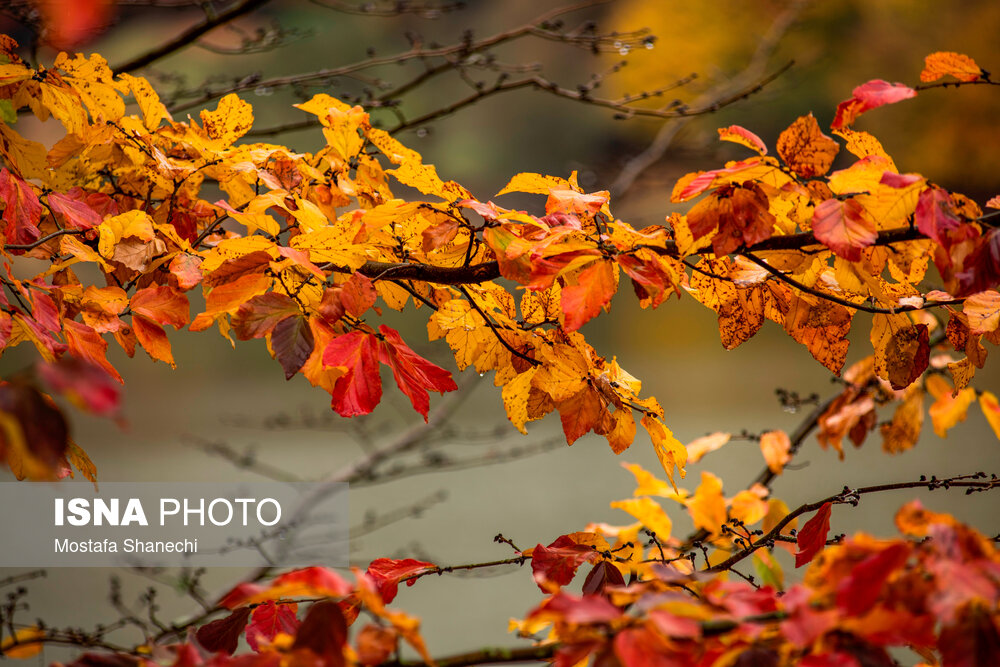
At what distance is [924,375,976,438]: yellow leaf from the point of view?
75 centimetres

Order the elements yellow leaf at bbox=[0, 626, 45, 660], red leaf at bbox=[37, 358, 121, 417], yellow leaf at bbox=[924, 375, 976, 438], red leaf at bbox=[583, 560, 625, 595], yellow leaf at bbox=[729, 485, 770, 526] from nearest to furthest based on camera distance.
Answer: red leaf at bbox=[37, 358, 121, 417] < yellow leaf at bbox=[0, 626, 45, 660] < red leaf at bbox=[583, 560, 625, 595] < yellow leaf at bbox=[729, 485, 770, 526] < yellow leaf at bbox=[924, 375, 976, 438]

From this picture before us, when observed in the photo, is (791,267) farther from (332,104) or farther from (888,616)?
(332,104)

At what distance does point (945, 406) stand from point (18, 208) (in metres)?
0.84

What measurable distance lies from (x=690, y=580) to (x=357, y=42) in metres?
1.54

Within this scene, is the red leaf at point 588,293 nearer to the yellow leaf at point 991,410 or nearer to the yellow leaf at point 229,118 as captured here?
the yellow leaf at point 229,118

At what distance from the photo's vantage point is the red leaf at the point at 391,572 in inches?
16.2

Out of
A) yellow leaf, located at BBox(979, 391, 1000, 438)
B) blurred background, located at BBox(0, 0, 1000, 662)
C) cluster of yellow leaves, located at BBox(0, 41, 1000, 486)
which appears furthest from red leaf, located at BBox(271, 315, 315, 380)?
blurred background, located at BBox(0, 0, 1000, 662)

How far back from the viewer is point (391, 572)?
0.42 meters

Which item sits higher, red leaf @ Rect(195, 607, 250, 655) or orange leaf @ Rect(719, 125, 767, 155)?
orange leaf @ Rect(719, 125, 767, 155)

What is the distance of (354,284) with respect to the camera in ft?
1.16

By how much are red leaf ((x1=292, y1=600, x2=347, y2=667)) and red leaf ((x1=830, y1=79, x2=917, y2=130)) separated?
0.31 meters

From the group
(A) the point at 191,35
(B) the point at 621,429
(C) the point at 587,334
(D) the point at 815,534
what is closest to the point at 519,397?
(B) the point at 621,429

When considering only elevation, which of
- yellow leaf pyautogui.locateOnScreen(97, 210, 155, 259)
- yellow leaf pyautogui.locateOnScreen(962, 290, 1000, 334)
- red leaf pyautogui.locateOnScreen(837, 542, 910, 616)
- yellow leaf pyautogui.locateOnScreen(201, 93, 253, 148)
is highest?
yellow leaf pyautogui.locateOnScreen(201, 93, 253, 148)

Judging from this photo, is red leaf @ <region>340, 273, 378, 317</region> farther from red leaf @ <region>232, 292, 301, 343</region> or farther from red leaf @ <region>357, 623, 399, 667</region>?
red leaf @ <region>357, 623, 399, 667</region>
